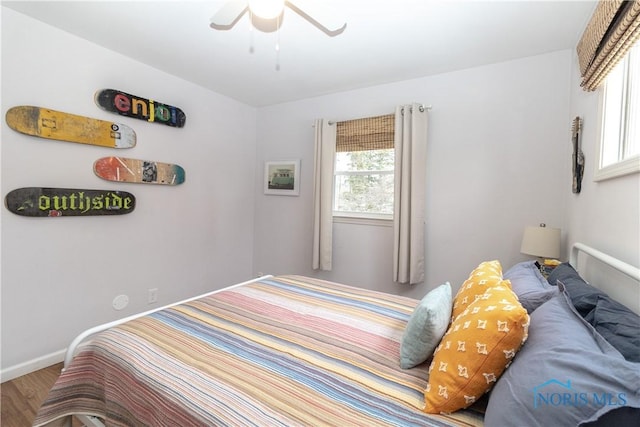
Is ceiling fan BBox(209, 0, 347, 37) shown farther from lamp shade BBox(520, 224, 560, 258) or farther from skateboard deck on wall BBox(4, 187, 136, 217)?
lamp shade BBox(520, 224, 560, 258)

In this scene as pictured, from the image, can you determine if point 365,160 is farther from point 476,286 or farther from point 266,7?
point 476,286

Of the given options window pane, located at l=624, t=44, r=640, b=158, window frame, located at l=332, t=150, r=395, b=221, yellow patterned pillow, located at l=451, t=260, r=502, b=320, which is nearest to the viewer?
yellow patterned pillow, located at l=451, t=260, r=502, b=320

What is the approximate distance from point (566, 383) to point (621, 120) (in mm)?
1486

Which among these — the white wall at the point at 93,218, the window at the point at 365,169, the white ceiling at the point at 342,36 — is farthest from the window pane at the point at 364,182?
the white wall at the point at 93,218

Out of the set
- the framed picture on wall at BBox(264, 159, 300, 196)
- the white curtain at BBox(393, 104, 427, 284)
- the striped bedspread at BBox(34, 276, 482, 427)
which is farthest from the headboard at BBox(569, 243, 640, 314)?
the framed picture on wall at BBox(264, 159, 300, 196)

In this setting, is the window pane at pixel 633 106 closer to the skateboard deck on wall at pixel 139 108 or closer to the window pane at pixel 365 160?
the window pane at pixel 365 160

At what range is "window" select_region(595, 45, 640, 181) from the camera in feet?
4.16

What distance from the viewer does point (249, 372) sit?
101 cm

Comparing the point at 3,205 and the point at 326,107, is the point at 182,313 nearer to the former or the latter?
the point at 3,205

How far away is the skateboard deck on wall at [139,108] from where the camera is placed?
2244mm

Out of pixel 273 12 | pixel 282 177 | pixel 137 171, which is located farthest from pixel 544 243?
pixel 137 171

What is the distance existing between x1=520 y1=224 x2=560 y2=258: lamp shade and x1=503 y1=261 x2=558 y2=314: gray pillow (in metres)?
0.47

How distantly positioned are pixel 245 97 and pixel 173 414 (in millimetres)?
3160

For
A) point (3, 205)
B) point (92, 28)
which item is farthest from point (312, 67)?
point (3, 205)
